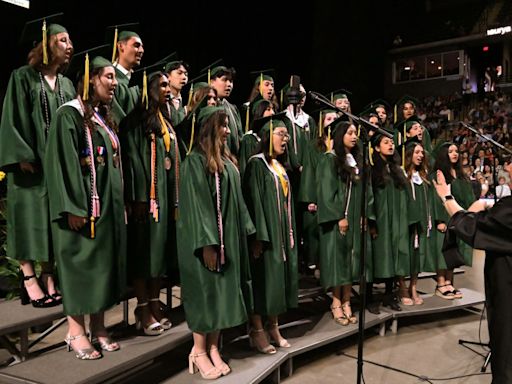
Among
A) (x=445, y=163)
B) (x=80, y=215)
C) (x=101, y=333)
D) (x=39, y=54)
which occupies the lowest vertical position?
(x=101, y=333)

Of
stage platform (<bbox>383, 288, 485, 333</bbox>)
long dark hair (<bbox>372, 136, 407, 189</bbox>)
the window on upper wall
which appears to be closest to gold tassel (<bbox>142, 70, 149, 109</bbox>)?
long dark hair (<bbox>372, 136, 407, 189</bbox>)

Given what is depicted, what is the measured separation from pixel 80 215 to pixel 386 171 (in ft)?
10.1

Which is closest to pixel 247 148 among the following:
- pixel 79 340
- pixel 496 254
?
pixel 79 340

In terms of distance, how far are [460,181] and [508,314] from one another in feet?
10.3

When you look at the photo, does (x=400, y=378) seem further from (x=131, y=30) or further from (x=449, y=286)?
(x=131, y=30)

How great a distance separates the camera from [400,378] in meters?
3.85

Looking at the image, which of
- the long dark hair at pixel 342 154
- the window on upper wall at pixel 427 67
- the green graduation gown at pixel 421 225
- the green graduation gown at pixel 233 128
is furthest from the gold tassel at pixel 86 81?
the window on upper wall at pixel 427 67

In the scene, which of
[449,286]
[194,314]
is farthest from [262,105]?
[449,286]

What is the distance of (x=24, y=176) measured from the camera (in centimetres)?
320

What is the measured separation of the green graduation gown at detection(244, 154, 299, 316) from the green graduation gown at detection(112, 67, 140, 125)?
0.91 meters

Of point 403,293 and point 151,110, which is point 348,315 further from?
point 151,110

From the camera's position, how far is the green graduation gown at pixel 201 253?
312 cm

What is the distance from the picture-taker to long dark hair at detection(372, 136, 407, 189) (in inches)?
191

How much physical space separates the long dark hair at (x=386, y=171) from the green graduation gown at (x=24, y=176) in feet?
9.55
